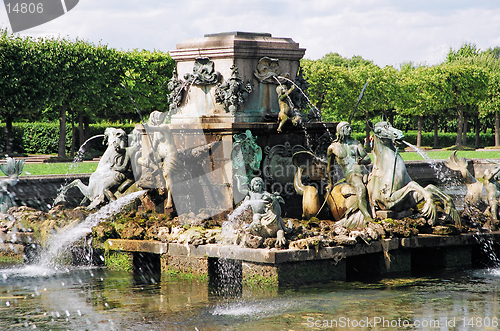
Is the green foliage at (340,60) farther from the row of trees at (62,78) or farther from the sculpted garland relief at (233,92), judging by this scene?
the sculpted garland relief at (233,92)

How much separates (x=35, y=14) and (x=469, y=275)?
36.5ft

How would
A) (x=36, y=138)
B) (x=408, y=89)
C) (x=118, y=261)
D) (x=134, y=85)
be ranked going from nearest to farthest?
(x=118, y=261) → (x=134, y=85) → (x=36, y=138) → (x=408, y=89)

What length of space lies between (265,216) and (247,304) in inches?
59.1

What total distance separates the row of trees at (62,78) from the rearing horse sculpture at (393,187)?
1966cm

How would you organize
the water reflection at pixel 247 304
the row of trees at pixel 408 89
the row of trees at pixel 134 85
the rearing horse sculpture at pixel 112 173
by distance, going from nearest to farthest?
the water reflection at pixel 247 304 → the rearing horse sculpture at pixel 112 173 → the row of trees at pixel 134 85 → the row of trees at pixel 408 89

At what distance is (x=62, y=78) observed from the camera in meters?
33.4

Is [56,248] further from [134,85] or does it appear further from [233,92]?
[134,85]

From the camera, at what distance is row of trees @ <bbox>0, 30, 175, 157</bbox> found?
31516 millimetres

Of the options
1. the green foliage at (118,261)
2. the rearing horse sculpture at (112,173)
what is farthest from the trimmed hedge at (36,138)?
the green foliage at (118,261)

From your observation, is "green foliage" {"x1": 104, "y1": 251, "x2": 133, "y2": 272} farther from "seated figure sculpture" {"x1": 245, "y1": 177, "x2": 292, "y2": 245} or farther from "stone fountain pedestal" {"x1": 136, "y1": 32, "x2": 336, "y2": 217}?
"seated figure sculpture" {"x1": 245, "y1": 177, "x2": 292, "y2": 245}

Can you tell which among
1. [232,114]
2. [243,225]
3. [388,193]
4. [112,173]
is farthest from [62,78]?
[388,193]

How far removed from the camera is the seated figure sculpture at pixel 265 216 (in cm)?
912

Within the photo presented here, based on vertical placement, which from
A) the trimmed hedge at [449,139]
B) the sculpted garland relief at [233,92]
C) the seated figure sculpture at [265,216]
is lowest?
the seated figure sculpture at [265,216]

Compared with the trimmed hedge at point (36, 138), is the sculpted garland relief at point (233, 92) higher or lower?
lower
